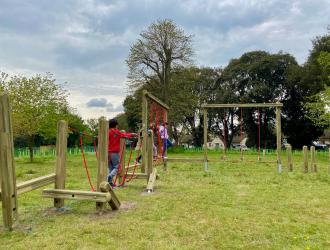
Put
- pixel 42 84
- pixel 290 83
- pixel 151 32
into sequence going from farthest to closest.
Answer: pixel 290 83
pixel 151 32
pixel 42 84

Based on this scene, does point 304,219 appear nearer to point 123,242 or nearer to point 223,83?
point 123,242

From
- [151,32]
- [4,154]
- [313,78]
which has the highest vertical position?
[151,32]

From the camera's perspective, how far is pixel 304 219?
6074 millimetres

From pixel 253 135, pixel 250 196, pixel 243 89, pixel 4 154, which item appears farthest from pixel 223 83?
pixel 4 154

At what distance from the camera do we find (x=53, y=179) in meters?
6.67

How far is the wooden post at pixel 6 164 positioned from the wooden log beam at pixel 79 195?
3.98ft

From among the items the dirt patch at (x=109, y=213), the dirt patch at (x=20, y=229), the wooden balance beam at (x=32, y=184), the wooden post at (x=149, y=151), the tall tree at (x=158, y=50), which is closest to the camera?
the dirt patch at (x=20, y=229)

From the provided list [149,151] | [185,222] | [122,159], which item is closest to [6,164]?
[185,222]

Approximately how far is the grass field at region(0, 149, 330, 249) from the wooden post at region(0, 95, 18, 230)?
36cm

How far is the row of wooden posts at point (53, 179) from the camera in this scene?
518 centimetres

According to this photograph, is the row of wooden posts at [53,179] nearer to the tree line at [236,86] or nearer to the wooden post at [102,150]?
the wooden post at [102,150]

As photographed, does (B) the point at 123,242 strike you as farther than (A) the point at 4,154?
No

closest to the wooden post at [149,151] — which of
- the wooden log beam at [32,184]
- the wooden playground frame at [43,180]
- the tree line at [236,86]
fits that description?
the wooden playground frame at [43,180]

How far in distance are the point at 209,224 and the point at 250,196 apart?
2831mm
